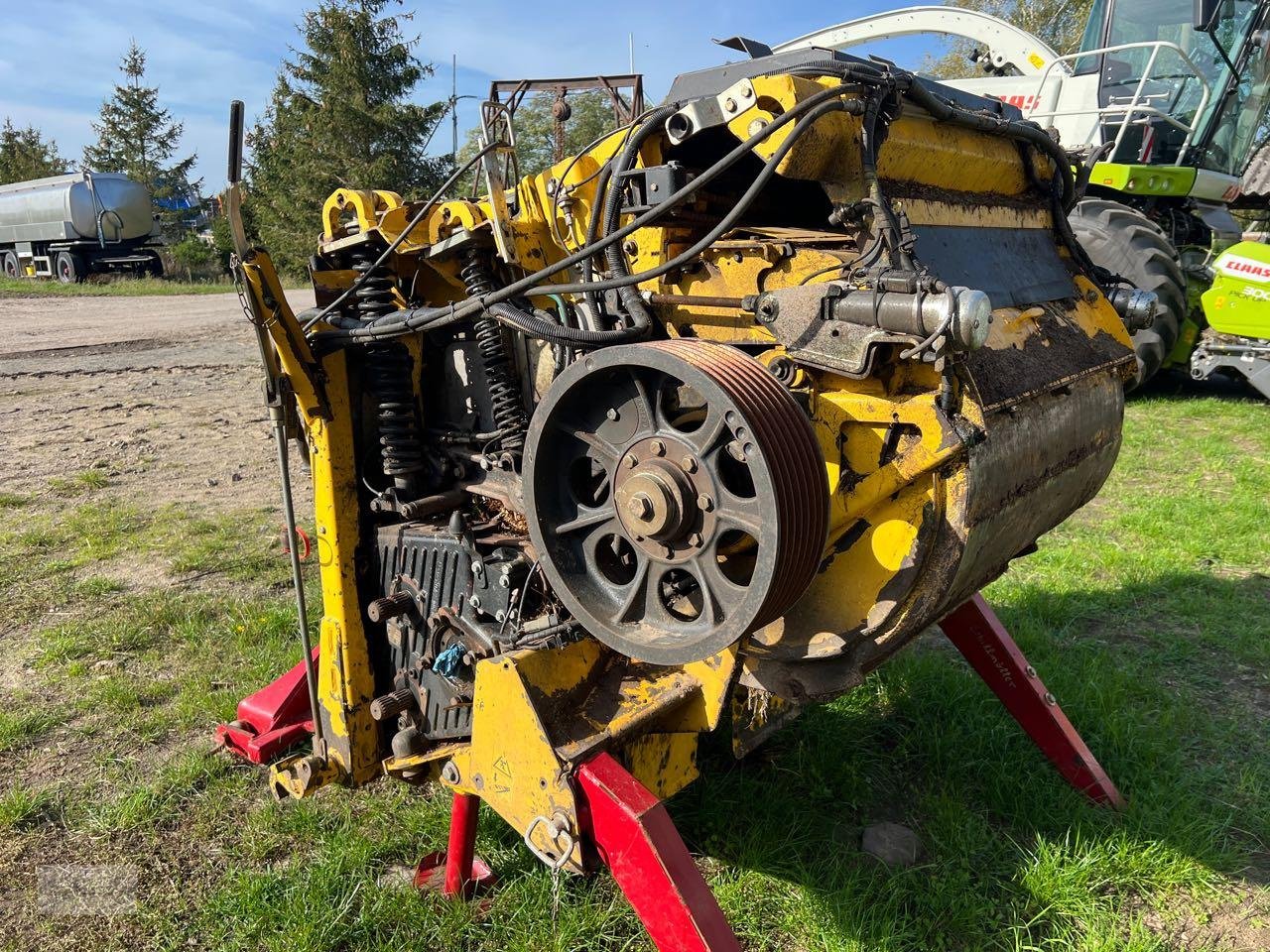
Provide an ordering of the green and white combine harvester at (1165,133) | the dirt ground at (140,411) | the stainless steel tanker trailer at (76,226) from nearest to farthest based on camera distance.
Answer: the dirt ground at (140,411) < the green and white combine harvester at (1165,133) < the stainless steel tanker trailer at (76,226)

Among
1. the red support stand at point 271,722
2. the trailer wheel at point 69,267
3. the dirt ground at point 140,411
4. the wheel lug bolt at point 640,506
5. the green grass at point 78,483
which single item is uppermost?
the wheel lug bolt at point 640,506

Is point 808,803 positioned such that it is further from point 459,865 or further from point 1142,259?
point 1142,259

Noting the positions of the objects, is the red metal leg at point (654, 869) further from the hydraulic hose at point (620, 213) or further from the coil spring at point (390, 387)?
the coil spring at point (390, 387)

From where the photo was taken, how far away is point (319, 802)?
3.48 m

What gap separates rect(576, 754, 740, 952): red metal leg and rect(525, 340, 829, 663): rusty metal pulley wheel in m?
0.36

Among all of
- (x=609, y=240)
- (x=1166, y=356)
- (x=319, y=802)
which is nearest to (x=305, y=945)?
(x=319, y=802)

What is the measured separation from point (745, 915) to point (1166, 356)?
8.40 meters

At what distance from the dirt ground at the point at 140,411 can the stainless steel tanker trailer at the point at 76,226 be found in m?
11.1

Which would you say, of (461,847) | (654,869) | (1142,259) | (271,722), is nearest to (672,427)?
(654,869)

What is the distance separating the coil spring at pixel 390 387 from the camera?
3.00 m

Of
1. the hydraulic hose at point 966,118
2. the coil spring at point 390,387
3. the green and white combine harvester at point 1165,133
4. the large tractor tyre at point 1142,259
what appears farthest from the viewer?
the green and white combine harvester at point 1165,133

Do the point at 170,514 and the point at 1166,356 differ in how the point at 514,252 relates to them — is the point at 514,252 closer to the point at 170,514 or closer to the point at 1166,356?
the point at 170,514

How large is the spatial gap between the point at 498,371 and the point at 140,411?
8.45 m

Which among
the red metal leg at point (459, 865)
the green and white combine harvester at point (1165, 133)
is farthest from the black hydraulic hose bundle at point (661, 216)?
the green and white combine harvester at point (1165, 133)
